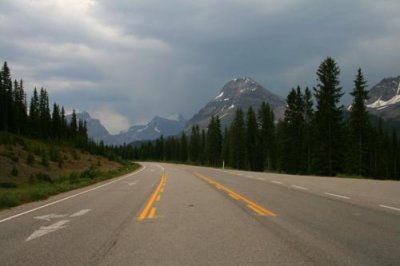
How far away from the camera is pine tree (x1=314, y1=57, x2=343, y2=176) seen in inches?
2233

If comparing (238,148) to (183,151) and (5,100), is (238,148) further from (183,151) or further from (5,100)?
(183,151)

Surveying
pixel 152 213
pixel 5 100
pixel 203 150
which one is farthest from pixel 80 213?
pixel 203 150

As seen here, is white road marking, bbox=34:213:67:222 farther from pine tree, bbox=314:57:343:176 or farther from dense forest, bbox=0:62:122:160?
dense forest, bbox=0:62:122:160

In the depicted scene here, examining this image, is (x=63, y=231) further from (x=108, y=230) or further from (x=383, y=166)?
(x=383, y=166)

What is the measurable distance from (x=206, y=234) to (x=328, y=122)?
50.5 meters

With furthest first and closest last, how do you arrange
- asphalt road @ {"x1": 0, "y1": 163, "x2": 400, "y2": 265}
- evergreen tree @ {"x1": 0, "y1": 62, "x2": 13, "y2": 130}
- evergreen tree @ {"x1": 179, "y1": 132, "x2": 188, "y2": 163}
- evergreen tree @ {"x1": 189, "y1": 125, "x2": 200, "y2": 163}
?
evergreen tree @ {"x1": 179, "y1": 132, "x2": 188, "y2": 163}, evergreen tree @ {"x1": 189, "y1": 125, "x2": 200, "y2": 163}, evergreen tree @ {"x1": 0, "y1": 62, "x2": 13, "y2": 130}, asphalt road @ {"x1": 0, "y1": 163, "x2": 400, "y2": 265}

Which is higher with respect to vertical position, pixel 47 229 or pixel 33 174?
pixel 33 174

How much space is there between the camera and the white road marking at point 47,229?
10144 millimetres

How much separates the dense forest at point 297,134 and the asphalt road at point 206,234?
42.8 metres


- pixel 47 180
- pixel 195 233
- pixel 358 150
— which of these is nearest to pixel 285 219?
pixel 195 233

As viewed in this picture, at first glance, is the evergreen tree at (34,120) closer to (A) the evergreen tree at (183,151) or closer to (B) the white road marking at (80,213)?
(A) the evergreen tree at (183,151)

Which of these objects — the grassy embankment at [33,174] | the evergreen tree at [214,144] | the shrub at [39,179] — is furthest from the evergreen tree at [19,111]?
the shrub at [39,179]

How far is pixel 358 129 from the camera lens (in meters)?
63.1

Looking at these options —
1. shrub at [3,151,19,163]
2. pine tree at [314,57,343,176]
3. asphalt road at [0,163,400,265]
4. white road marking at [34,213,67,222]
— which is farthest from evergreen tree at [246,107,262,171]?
white road marking at [34,213,67,222]
